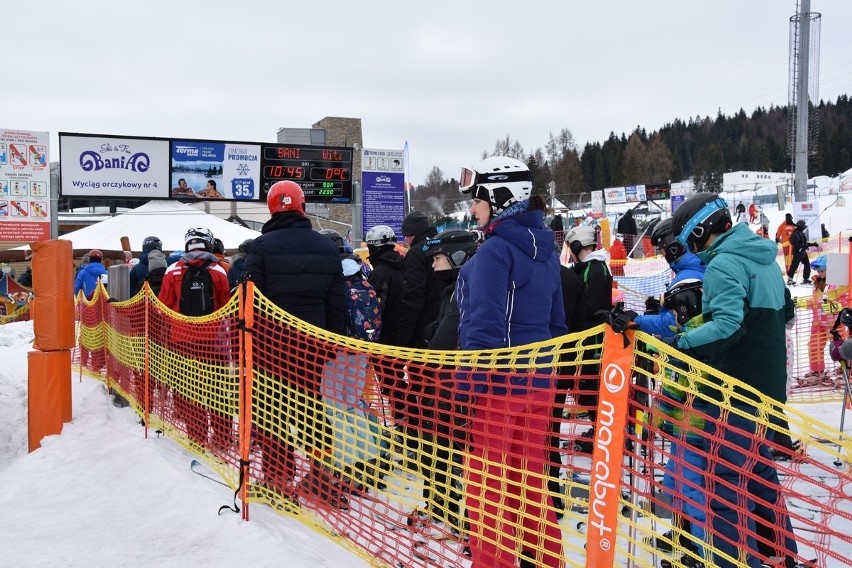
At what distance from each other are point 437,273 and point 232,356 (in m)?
1.48

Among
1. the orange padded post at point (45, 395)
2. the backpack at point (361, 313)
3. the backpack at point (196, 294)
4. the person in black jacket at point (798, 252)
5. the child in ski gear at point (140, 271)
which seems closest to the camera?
the backpack at point (361, 313)

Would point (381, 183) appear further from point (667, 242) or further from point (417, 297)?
point (667, 242)

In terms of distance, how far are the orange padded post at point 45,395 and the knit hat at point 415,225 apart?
3.37 m

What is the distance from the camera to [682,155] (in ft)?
335

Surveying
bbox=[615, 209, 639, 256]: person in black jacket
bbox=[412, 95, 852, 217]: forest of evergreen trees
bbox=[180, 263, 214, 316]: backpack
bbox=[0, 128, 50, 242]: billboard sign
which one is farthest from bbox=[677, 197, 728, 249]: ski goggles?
bbox=[412, 95, 852, 217]: forest of evergreen trees

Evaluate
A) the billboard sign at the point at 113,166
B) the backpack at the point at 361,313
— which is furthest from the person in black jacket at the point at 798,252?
the billboard sign at the point at 113,166

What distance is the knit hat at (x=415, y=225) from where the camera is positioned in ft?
18.6

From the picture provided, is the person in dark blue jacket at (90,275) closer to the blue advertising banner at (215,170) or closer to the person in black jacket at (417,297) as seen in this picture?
the person in black jacket at (417,297)

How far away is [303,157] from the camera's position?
19641 mm

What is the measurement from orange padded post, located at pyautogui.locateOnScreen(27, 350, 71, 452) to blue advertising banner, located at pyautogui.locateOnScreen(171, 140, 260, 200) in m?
14.2

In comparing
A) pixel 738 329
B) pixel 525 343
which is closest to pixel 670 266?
pixel 738 329

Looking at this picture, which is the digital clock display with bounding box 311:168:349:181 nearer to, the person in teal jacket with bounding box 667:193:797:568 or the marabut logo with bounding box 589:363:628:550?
the person in teal jacket with bounding box 667:193:797:568

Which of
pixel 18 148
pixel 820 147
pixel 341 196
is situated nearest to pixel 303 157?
pixel 341 196

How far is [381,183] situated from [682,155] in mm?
93023
